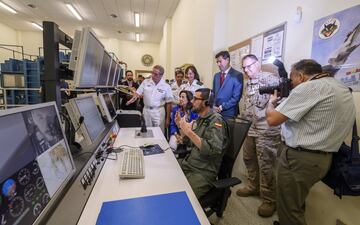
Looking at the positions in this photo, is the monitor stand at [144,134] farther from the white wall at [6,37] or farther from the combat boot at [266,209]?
the white wall at [6,37]

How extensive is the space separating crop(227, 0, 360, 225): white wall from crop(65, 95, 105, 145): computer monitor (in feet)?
5.47

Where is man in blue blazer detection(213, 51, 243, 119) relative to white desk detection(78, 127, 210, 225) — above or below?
above

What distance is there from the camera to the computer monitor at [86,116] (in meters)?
1.22

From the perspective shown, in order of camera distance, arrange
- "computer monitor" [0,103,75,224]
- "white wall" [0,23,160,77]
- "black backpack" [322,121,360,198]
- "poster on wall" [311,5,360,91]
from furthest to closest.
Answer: "white wall" [0,23,160,77]
"poster on wall" [311,5,360,91]
"black backpack" [322,121,360,198]
"computer monitor" [0,103,75,224]

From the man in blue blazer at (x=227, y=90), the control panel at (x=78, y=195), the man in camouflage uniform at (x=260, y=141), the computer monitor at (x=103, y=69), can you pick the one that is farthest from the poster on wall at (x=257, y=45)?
the control panel at (x=78, y=195)

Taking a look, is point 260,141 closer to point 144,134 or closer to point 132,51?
point 144,134

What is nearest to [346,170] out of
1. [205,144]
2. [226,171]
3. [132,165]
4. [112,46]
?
[226,171]

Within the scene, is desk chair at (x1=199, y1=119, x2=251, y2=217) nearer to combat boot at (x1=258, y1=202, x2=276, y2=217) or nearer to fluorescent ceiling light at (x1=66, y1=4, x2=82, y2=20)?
combat boot at (x1=258, y1=202, x2=276, y2=217)

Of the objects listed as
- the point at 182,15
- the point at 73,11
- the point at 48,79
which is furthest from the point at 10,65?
the point at 48,79

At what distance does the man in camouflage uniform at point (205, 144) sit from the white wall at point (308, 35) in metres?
0.81

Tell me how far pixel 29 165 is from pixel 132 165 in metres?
0.71

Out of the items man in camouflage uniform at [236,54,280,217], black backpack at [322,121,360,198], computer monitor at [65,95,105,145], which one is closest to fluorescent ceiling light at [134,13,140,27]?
man in camouflage uniform at [236,54,280,217]

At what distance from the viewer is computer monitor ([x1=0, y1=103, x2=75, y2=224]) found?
0.55m

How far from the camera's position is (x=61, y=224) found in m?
0.71
